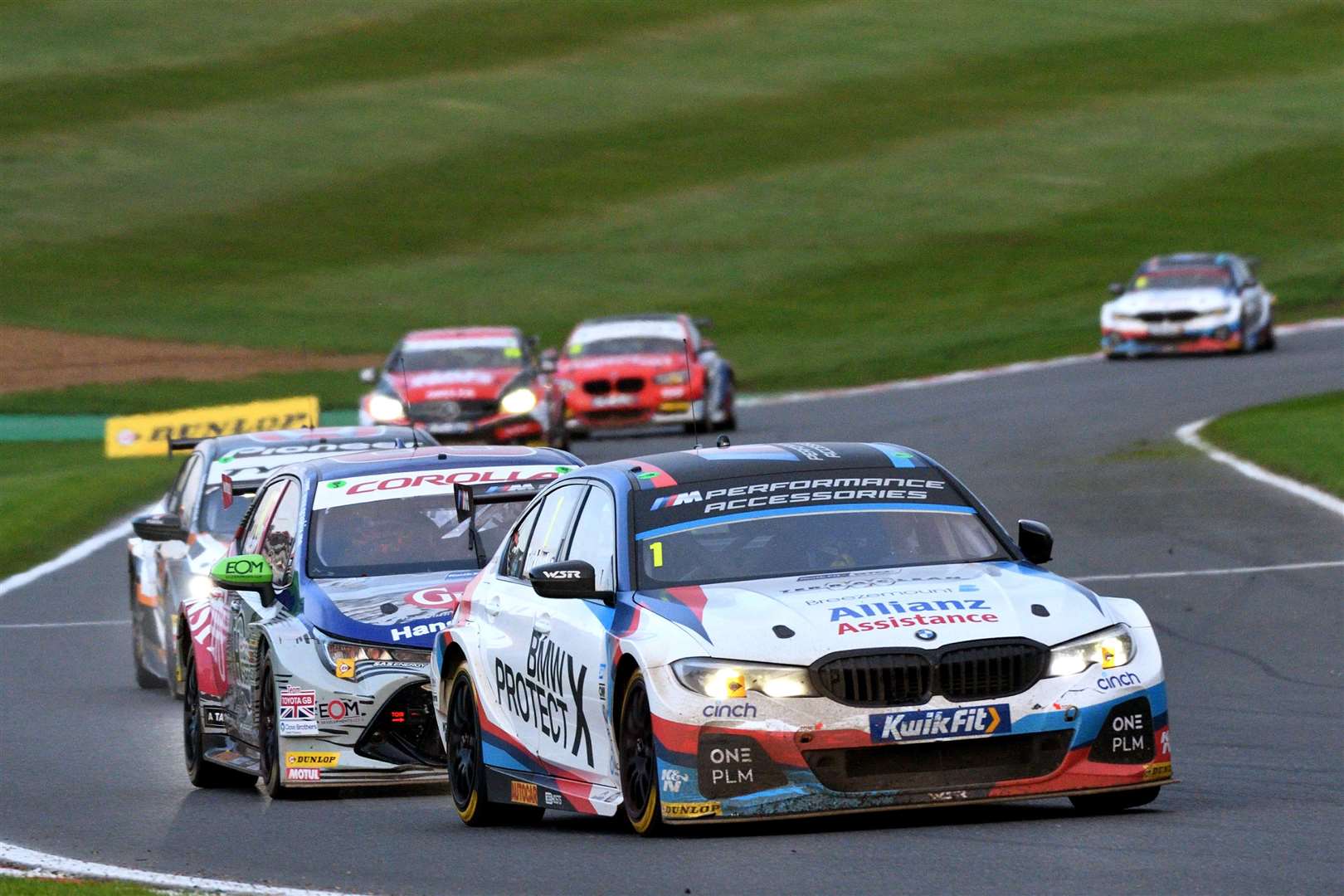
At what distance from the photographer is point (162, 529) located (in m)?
15.0

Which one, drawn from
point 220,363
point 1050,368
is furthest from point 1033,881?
point 220,363

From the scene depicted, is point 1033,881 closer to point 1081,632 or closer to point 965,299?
point 1081,632

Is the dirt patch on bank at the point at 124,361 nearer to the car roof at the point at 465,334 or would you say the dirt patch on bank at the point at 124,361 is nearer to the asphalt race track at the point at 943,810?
the car roof at the point at 465,334

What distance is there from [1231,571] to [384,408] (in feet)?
48.4

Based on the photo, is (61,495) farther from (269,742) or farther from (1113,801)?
(1113,801)

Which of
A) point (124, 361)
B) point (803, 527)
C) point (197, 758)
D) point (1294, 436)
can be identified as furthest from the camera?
point (124, 361)

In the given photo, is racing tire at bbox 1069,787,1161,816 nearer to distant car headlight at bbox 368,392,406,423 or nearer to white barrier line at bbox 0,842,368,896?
white barrier line at bbox 0,842,368,896

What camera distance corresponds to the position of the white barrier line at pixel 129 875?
8188 mm

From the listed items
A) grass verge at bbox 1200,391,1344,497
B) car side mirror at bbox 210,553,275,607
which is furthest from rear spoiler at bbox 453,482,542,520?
grass verge at bbox 1200,391,1344,497

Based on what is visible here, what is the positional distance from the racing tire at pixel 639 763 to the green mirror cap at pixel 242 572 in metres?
3.00

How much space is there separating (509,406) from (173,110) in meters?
42.3

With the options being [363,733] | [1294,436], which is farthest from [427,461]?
[1294,436]

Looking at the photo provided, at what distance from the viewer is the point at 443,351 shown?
103ft

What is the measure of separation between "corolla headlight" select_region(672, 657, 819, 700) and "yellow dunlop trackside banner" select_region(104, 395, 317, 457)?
16.5m
